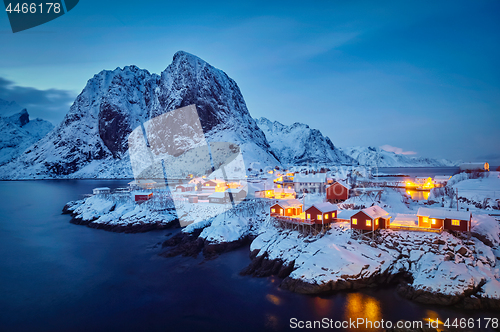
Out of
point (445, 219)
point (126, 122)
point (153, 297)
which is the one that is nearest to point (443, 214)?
point (445, 219)

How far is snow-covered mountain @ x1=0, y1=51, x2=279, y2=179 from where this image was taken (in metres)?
144

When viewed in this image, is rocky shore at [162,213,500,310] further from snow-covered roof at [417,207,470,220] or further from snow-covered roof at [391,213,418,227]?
snow-covered roof at [417,207,470,220]

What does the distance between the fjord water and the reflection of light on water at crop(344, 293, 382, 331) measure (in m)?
0.07

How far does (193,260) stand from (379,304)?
18111 millimetres

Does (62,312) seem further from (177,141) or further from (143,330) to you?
(177,141)

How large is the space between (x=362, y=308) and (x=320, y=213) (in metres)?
11.5

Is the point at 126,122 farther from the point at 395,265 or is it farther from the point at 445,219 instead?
the point at 445,219

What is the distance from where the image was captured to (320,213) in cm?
2869

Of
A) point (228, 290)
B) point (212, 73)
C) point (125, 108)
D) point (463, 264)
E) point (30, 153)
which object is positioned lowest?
point (228, 290)

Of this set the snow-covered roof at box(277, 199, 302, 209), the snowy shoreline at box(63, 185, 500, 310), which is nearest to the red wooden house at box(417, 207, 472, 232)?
the snowy shoreline at box(63, 185, 500, 310)

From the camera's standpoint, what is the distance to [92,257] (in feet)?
100

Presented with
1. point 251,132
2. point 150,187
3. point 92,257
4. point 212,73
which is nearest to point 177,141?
point 251,132

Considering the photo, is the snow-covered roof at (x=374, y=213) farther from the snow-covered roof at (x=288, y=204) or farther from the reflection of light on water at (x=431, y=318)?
the snow-covered roof at (x=288, y=204)

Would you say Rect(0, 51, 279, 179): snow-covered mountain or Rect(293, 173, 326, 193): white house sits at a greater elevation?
Rect(0, 51, 279, 179): snow-covered mountain
